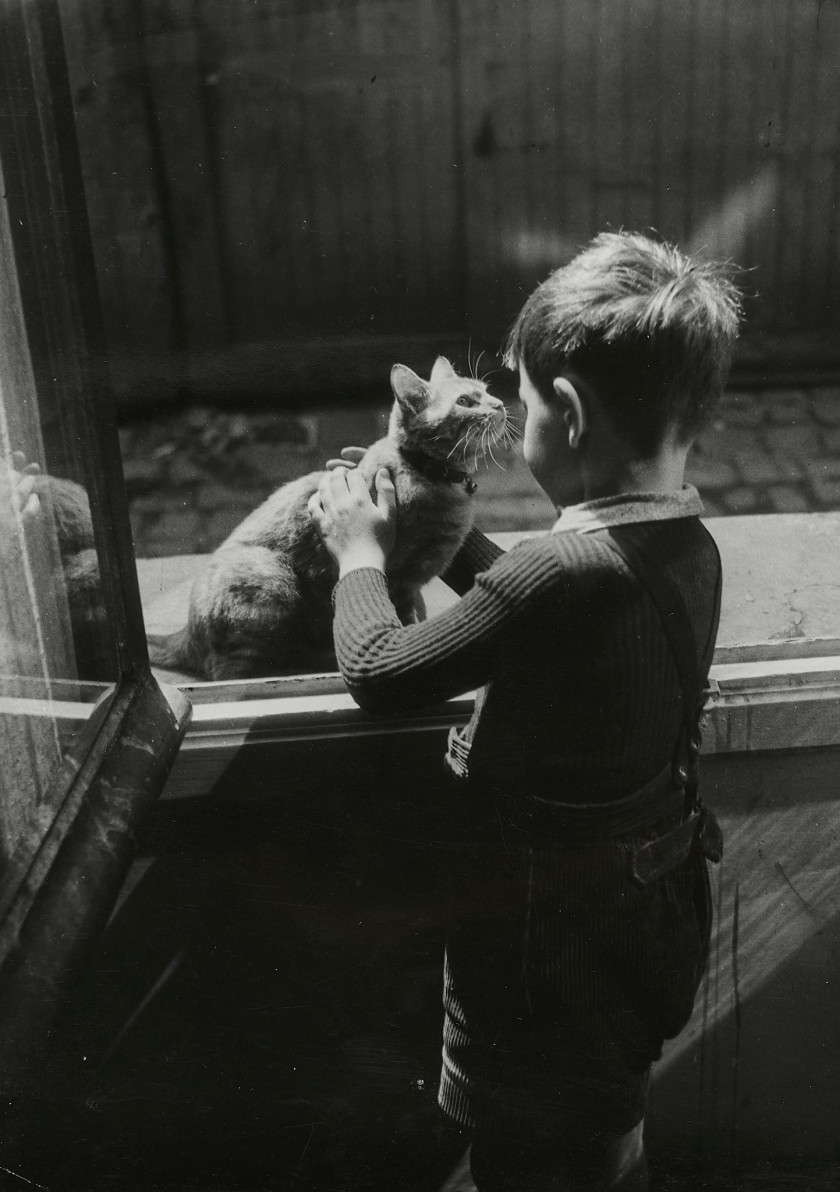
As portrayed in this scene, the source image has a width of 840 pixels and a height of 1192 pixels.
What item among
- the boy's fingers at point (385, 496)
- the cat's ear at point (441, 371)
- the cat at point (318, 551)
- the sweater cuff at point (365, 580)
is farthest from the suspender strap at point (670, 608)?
the cat's ear at point (441, 371)

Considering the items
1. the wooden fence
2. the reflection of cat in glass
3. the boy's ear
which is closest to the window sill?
the reflection of cat in glass

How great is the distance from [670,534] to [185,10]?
2726 millimetres

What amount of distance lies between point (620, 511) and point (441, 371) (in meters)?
0.92

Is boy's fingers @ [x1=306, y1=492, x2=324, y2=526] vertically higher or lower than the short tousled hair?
lower

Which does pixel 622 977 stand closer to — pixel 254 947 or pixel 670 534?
Answer: pixel 670 534

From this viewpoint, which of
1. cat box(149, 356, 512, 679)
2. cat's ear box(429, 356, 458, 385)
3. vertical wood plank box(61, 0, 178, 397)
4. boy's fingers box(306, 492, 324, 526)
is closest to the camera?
boy's fingers box(306, 492, 324, 526)

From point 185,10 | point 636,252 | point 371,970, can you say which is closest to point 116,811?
point 371,970

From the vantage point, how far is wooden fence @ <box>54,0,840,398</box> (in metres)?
3.05

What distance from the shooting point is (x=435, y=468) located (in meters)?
1.90

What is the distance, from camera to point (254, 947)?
1.91 metres

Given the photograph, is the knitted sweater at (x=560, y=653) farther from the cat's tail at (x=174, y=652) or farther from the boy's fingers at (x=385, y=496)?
the cat's tail at (x=174, y=652)

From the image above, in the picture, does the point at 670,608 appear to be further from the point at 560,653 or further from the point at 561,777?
the point at 561,777

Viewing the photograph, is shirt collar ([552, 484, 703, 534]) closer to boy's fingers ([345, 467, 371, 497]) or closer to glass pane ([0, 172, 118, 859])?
boy's fingers ([345, 467, 371, 497])

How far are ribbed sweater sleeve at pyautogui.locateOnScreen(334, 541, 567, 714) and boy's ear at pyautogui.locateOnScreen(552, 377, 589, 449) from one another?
0.14m
